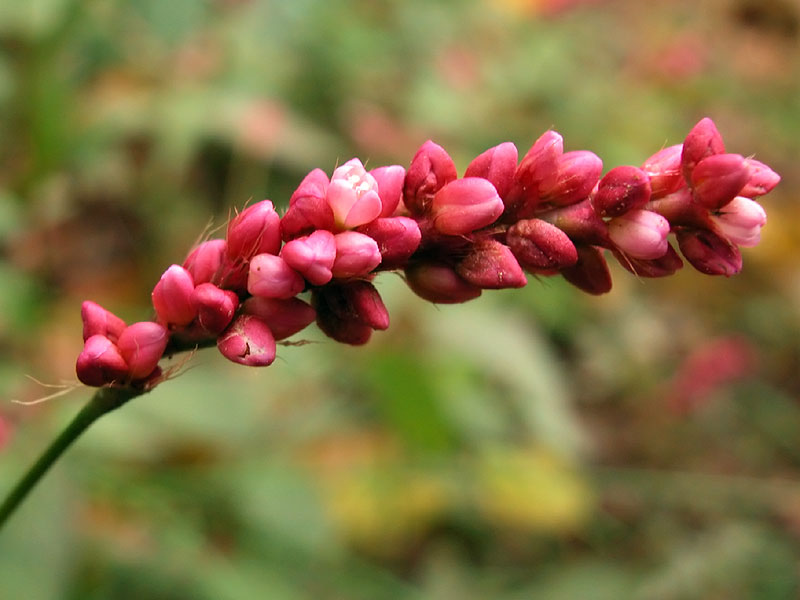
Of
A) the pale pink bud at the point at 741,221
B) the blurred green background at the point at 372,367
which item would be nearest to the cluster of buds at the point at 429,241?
the pale pink bud at the point at 741,221

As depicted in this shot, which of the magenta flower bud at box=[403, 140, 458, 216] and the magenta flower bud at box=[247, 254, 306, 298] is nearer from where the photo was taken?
the magenta flower bud at box=[247, 254, 306, 298]

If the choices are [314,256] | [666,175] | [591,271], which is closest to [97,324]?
[314,256]

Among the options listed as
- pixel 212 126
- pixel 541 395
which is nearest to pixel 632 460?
pixel 541 395

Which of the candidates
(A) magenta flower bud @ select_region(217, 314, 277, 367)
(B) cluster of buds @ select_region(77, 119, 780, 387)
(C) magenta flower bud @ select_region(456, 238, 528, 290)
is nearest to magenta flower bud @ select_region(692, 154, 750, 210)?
(B) cluster of buds @ select_region(77, 119, 780, 387)

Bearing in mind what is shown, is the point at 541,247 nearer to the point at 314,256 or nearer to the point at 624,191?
the point at 624,191

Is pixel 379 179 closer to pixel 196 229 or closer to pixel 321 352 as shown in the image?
pixel 321 352

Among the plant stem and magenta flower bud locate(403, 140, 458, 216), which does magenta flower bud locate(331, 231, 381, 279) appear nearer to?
magenta flower bud locate(403, 140, 458, 216)
